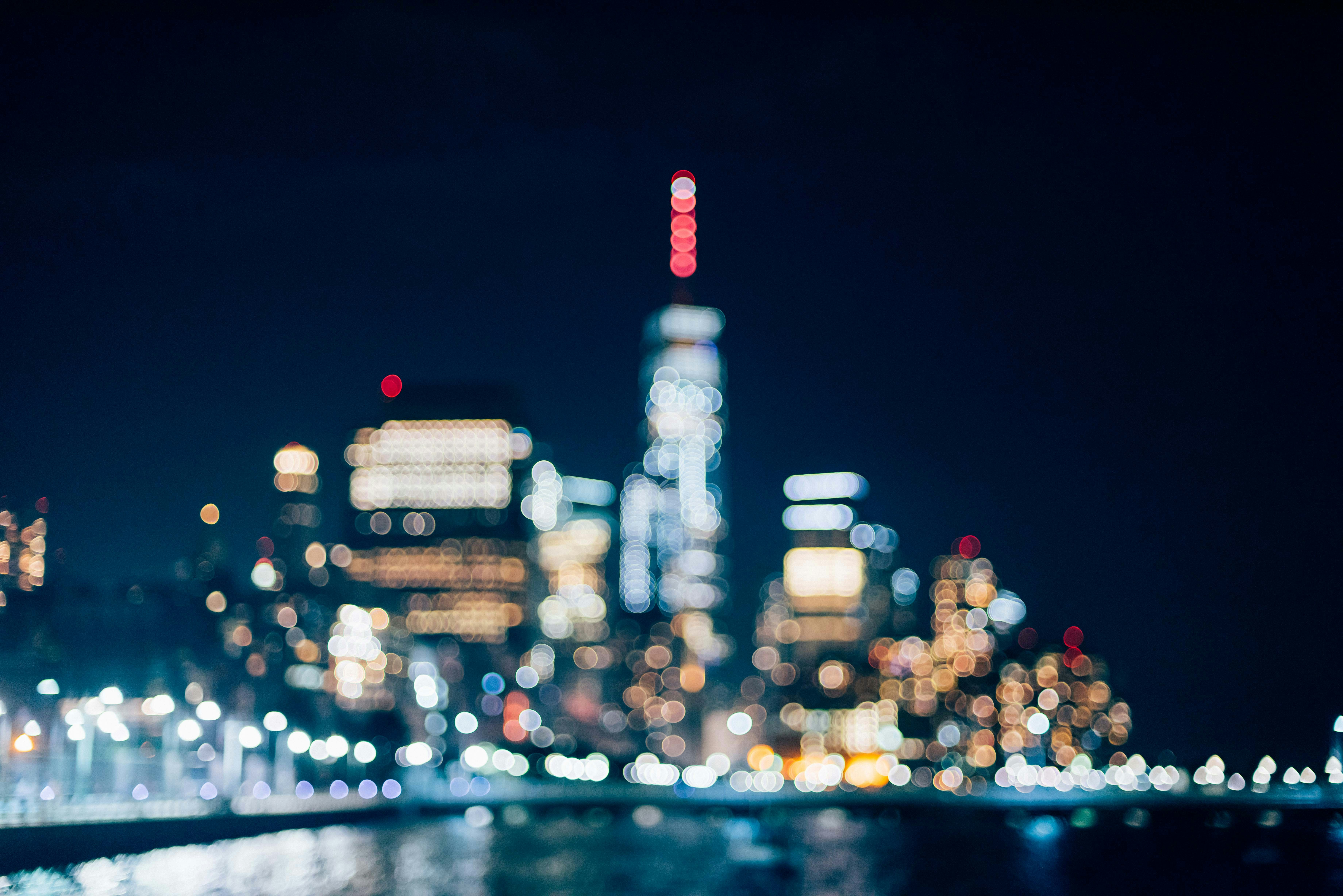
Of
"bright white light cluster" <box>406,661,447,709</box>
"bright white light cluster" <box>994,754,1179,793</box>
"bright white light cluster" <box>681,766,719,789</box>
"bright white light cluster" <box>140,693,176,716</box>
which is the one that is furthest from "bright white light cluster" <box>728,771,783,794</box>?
"bright white light cluster" <box>140,693,176,716</box>

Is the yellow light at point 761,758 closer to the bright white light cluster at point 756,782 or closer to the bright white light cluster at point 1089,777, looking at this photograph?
the bright white light cluster at point 756,782

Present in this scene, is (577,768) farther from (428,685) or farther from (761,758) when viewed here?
(761,758)

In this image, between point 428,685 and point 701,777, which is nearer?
point 701,777

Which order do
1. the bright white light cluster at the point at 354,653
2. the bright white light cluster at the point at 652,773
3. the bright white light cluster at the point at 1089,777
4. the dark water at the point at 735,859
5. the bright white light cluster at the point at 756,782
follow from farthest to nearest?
1. the bright white light cluster at the point at 354,653
2. the bright white light cluster at the point at 652,773
3. the bright white light cluster at the point at 1089,777
4. the bright white light cluster at the point at 756,782
5. the dark water at the point at 735,859

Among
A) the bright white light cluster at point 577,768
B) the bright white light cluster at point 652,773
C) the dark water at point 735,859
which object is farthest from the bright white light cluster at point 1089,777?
the bright white light cluster at point 577,768

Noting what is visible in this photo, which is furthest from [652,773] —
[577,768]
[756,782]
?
[756,782]

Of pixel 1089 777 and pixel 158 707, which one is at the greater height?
pixel 158 707

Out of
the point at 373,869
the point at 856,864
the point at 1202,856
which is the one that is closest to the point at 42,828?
the point at 373,869
